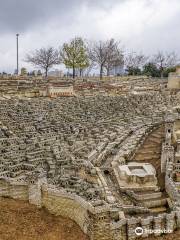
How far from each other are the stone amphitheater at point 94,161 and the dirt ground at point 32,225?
41cm

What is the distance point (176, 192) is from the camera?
17938mm

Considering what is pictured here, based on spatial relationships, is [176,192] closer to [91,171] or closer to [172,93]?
[91,171]

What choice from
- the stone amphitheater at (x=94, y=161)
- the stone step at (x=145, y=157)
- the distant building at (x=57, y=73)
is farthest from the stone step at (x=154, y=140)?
the distant building at (x=57, y=73)

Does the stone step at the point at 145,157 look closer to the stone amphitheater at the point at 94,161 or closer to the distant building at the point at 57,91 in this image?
the stone amphitheater at the point at 94,161

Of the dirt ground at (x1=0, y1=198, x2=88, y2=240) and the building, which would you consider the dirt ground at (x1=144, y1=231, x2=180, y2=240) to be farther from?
the building

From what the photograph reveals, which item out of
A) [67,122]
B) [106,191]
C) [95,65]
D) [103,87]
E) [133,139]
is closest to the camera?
[106,191]

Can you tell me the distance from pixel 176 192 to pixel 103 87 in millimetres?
29943

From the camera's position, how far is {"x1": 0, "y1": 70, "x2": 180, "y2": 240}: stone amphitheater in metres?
15.2

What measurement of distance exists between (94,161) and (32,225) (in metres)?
7.43

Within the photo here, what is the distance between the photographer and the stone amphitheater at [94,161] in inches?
600

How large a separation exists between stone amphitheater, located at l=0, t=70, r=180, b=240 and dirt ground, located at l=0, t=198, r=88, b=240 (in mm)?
406

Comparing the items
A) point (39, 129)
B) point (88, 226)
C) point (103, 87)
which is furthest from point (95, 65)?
point (88, 226)

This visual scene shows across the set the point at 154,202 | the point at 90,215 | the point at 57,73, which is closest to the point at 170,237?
the point at 90,215

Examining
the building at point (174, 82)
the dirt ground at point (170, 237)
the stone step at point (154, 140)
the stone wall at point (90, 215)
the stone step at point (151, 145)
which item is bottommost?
the dirt ground at point (170, 237)
